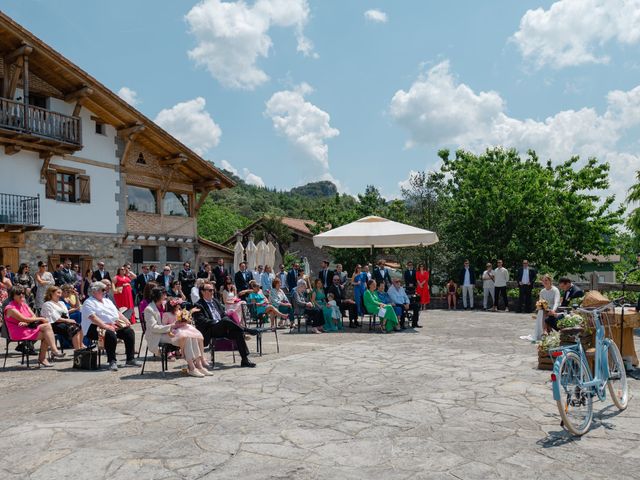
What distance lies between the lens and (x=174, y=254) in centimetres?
2598

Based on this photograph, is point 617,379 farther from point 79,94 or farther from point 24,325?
point 79,94

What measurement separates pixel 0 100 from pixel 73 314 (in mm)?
11130

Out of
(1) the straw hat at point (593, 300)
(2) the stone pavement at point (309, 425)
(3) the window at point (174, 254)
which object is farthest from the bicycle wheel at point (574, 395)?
(3) the window at point (174, 254)

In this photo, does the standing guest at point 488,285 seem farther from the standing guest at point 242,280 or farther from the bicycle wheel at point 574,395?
the bicycle wheel at point 574,395

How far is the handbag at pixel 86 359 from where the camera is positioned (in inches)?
334

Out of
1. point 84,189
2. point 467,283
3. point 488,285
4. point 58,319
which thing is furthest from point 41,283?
point 488,285

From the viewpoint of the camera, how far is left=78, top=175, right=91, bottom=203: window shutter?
70.9 feet

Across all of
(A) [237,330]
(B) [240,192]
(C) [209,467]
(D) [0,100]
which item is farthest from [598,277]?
(B) [240,192]

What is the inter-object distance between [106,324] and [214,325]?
1.63 metres

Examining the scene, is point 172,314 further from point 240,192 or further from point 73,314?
point 240,192

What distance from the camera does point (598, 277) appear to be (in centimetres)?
1692

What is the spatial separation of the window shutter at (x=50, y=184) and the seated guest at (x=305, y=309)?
38.4 ft

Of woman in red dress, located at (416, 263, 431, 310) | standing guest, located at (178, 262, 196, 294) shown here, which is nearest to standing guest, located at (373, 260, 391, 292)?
woman in red dress, located at (416, 263, 431, 310)

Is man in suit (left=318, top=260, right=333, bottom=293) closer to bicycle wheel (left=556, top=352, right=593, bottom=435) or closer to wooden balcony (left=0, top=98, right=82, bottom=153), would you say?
bicycle wheel (left=556, top=352, right=593, bottom=435)
